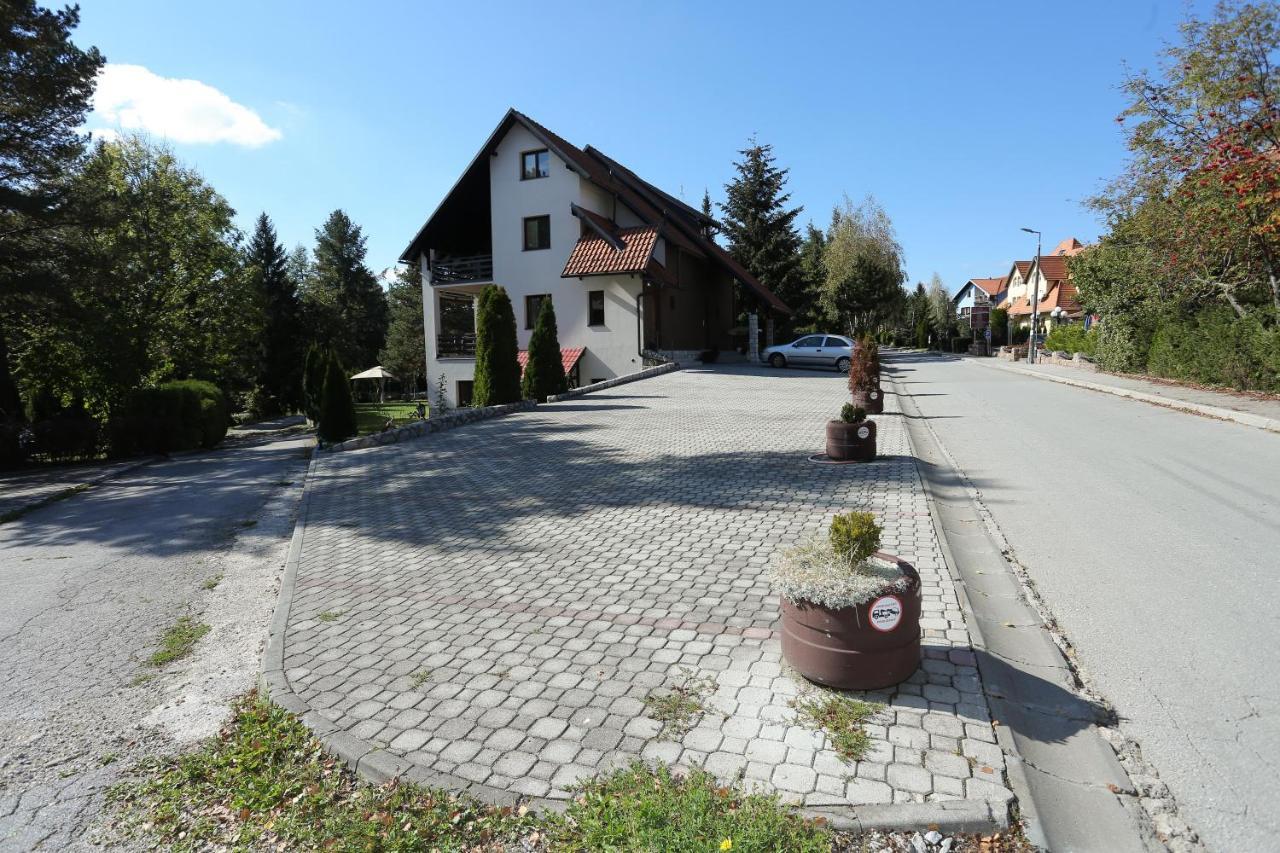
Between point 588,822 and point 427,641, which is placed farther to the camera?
point 427,641

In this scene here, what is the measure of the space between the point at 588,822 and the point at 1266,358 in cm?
2103

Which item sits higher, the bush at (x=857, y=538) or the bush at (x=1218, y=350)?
the bush at (x=1218, y=350)

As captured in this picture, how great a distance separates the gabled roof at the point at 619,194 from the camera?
27438mm

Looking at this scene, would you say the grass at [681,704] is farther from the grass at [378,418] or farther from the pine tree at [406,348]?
the pine tree at [406,348]

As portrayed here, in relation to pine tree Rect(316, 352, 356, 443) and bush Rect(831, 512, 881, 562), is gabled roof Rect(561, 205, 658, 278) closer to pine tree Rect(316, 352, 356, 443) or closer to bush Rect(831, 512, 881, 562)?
pine tree Rect(316, 352, 356, 443)

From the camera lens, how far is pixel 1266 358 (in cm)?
1661

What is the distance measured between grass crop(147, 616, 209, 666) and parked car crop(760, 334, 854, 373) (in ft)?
91.4

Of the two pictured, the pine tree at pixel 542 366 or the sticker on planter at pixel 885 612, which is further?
the pine tree at pixel 542 366

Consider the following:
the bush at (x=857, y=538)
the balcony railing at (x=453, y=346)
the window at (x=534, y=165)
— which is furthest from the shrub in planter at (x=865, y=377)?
the balcony railing at (x=453, y=346)

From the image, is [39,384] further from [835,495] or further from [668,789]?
[668,789]

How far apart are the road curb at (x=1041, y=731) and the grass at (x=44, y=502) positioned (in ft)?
39.6

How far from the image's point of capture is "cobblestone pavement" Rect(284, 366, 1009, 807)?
3080 mm

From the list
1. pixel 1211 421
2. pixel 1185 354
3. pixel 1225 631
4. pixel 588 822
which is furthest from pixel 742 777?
pixel 1185 354

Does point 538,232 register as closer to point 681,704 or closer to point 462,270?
point 462,270
